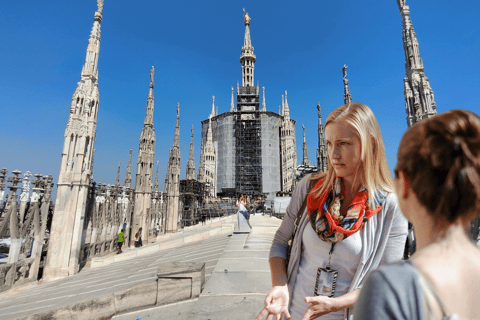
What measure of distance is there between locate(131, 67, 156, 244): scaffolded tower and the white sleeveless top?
1749 cm

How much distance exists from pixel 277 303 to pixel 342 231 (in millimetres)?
563

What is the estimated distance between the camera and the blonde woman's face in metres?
1.42

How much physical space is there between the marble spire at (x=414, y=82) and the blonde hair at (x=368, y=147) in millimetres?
15429

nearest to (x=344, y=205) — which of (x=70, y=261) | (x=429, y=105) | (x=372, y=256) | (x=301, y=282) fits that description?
(x=372, y=256)

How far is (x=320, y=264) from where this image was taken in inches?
55.0

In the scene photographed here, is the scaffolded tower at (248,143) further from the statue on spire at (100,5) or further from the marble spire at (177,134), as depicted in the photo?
the statue on spire at (100,5)

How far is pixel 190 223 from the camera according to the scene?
24.6 meters

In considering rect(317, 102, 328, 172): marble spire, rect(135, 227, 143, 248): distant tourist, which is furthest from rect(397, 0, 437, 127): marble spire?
rect(135, 227, 143, 248): distant tourist

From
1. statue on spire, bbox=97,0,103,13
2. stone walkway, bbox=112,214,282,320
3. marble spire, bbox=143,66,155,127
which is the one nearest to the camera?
stone walkway, bbox=112,214,282,320

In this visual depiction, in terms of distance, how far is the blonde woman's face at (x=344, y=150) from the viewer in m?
1.42

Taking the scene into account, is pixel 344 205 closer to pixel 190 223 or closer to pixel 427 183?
pixel 427 183

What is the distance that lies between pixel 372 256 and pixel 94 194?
13516mm

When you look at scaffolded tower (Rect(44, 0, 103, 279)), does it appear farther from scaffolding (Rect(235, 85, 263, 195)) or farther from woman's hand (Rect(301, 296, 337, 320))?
scaffolding (Rect(235, 85, 263, 195))

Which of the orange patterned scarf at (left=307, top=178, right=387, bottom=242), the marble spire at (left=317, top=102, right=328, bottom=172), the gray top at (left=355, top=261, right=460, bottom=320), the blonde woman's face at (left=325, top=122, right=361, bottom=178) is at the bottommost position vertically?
the gray top at (left=355, top=261, right=460, bottom=320)
